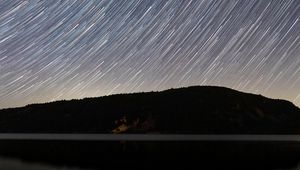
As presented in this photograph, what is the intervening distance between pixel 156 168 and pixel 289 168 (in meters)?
14.2

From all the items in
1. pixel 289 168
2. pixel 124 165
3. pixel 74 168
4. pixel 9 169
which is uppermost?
pixel 289 168

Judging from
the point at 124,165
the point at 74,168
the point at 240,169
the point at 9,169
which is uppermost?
the point at 240,169

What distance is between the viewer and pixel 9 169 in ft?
140

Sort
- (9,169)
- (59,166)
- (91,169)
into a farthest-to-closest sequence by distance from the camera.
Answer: (59,166) < (91,169) < (9,169)

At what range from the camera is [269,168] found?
46.9m

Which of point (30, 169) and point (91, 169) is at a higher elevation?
point (91, 169)

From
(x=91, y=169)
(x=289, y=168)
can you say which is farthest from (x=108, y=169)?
(x=289, y=168)

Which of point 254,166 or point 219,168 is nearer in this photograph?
point 219,168

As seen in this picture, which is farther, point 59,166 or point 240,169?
point 59,166

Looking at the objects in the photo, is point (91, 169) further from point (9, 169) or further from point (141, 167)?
point (9, 169)

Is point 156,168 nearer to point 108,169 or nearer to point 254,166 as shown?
point 108,169

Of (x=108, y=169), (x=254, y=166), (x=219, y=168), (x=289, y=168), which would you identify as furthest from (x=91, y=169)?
(x=289, y=168)

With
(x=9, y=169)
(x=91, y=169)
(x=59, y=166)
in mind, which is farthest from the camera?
(x=59, y=166)

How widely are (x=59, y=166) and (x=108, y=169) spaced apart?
7.94 m
